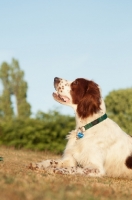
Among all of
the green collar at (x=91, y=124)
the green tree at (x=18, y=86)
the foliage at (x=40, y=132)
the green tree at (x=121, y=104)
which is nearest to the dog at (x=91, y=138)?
the green collar at (x=91, y=124)

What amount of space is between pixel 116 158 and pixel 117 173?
324 mm

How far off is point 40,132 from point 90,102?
1621 centimetres

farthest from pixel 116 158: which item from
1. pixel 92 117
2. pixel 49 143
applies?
pixel 49 143

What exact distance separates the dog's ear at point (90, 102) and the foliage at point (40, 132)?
15.0m

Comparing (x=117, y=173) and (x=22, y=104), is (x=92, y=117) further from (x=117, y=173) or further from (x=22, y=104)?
(x=22, y=104)

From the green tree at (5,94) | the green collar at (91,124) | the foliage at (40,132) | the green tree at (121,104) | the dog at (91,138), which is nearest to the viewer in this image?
the dog at (91,138)

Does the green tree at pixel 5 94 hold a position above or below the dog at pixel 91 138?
above

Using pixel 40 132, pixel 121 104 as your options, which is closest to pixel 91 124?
pixel 40 132

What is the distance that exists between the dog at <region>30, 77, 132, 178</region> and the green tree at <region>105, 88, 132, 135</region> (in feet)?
121

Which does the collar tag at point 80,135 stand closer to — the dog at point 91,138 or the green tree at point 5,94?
the dog at point 91,138

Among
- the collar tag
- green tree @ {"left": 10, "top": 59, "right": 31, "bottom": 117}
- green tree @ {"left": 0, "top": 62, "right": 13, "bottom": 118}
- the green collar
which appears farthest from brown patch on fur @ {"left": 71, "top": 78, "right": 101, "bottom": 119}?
green tree @ {"left": 10, "top": 59, "right": 31, "bottom": 117}

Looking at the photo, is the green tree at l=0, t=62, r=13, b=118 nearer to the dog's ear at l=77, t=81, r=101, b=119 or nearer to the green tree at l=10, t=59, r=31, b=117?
the green tree at l=10, t=59, r=31, b=117

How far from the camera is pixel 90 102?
8.88m

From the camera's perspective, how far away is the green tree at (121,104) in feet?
152
